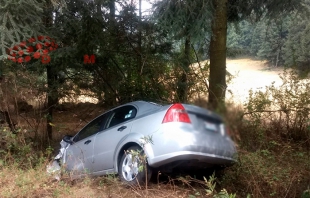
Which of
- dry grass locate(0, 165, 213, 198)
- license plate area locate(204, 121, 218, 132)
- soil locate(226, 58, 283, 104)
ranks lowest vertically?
dry grass locate(0, 165, 213, 198)

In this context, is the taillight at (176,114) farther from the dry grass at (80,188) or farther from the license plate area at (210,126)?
the dry grass at (80,188)

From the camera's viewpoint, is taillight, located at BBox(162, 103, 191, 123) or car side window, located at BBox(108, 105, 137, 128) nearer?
taillight, located at BBox(162, 103, 191, 123)

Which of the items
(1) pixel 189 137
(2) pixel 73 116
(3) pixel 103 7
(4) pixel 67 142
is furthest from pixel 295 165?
(2) pixel 73 116

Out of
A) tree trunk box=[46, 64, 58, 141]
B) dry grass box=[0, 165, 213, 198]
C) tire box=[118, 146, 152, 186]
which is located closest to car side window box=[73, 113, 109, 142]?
tire box=[118, 146, 152, 186]

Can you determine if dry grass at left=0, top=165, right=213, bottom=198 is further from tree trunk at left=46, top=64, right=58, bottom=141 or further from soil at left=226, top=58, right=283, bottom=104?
tree trunk at left=46, top=64, right=58, bottom=141

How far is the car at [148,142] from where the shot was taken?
342cm

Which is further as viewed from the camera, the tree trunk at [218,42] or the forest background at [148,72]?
the tree trunk at [218,42]

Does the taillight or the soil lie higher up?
the soil

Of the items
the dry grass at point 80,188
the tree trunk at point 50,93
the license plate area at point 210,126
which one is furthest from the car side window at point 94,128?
the license plate area at point 210,126

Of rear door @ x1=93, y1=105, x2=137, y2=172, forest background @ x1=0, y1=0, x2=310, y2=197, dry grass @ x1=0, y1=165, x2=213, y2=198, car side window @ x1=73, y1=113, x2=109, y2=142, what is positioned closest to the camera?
dry grass @ x1=0, y1=165, x2=213, y2=198

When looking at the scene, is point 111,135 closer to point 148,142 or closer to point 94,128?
point 94,128

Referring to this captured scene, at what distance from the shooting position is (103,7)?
9.39 metres

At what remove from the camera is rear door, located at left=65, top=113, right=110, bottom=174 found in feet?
20.5

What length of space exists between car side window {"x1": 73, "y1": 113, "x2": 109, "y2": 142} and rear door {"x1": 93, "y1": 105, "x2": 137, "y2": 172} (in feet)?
0.69
